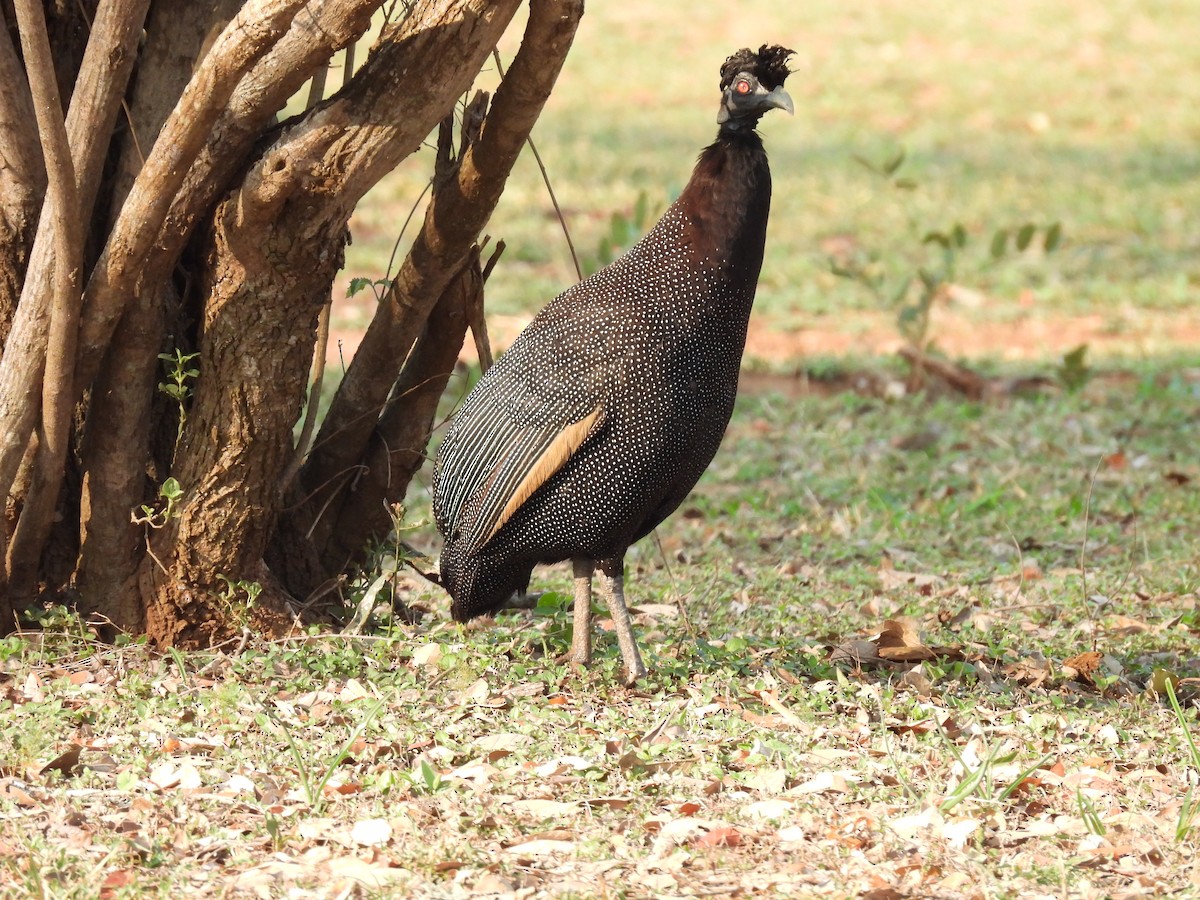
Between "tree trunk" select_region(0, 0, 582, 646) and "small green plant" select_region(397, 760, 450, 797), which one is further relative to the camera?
"tree trunk" select_region(0, 0, 582, 646)

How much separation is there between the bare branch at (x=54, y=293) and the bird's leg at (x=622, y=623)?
141cm

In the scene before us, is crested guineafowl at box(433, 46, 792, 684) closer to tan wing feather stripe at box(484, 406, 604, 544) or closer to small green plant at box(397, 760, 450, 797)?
tan wing feather stripe at box(484, 406, 604, 544)

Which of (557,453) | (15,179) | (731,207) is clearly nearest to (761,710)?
(557,453)

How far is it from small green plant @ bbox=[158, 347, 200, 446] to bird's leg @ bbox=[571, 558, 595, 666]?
108 cm

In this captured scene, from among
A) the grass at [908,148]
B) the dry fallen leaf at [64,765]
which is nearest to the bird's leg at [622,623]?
the dry fallen leaf at [64,765]

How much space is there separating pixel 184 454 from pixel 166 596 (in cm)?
40

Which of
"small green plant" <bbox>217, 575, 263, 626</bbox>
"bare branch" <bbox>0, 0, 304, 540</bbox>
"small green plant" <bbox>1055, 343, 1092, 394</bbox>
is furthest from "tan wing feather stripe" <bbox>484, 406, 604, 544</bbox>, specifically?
"small green plant" <bbox>1055, 343, 1092, 394</bbox>

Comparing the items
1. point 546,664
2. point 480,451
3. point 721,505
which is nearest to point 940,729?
point 546,664

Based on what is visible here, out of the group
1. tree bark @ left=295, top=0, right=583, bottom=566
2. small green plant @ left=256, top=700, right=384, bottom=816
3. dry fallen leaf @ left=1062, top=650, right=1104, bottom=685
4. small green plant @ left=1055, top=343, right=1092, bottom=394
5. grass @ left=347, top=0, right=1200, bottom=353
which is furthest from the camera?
grass @ left=347, top=0, right=1200, bottom=353

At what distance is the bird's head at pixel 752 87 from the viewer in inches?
151

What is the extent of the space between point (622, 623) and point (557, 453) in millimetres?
504

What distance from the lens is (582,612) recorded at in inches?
162

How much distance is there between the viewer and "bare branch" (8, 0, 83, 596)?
3441 millimetres

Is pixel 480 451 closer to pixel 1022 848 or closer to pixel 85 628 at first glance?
pixel 85 628
